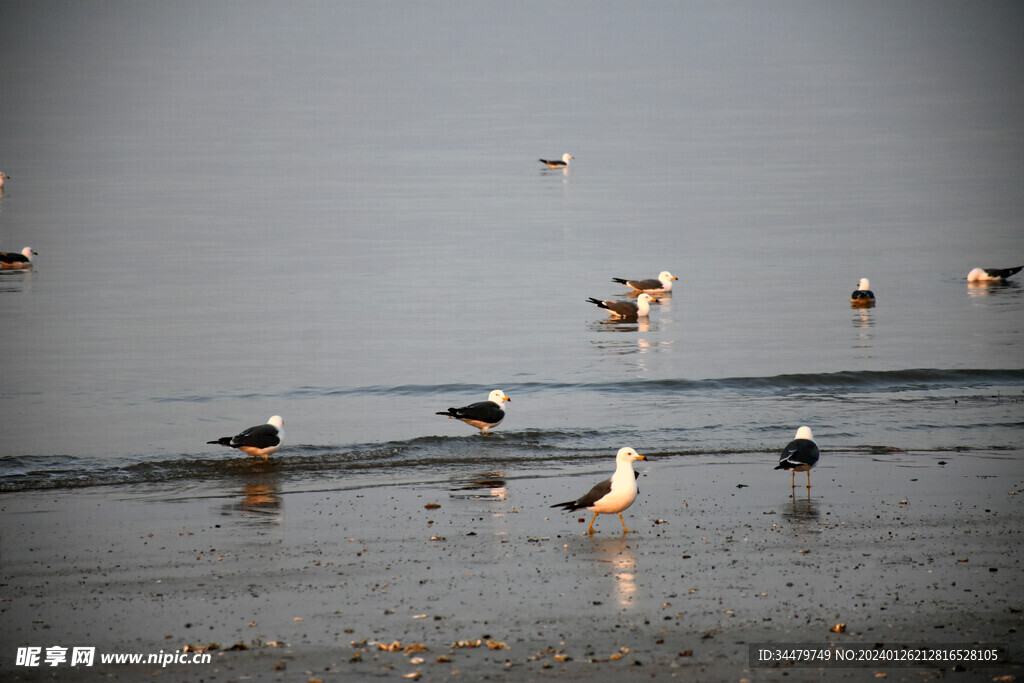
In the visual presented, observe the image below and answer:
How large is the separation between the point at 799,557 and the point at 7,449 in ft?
33.6

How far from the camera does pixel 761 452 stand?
13.5 metres

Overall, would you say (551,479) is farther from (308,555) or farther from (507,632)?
(507,632)

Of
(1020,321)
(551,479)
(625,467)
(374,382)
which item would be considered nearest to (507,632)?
(625,467)

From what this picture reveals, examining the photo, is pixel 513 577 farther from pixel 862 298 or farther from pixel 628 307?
pixel 862 298

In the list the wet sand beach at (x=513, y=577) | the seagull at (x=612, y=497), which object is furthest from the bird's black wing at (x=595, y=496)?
A: the wet sand beach at (x=513, y=577)

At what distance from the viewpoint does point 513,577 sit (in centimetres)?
842

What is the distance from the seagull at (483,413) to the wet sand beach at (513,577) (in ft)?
9.36

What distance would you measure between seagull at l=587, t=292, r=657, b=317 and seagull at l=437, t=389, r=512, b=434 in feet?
36.2

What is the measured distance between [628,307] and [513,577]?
17619 millimetres

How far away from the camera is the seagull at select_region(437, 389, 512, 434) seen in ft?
47.9

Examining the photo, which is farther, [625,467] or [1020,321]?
[1020,321]

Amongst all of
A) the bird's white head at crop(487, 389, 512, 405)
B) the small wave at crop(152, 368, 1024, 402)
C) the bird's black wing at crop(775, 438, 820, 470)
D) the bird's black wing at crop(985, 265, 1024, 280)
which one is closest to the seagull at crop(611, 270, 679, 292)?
the bird's black wing at crop(985, 265, 1024, 280)

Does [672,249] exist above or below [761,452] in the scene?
above

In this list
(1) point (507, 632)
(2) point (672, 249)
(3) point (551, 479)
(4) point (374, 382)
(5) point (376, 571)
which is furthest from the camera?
(2) point (672, 249)
